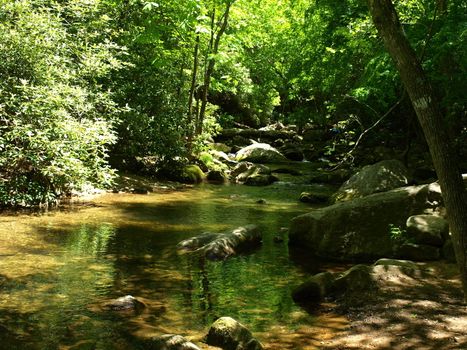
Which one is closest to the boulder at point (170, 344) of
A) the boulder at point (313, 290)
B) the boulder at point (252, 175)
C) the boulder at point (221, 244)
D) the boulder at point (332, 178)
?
the boulder at point (313, 290)

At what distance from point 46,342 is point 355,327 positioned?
3.50 metres

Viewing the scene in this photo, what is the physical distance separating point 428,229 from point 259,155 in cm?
1729

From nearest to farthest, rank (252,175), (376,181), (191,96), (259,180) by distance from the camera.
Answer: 1. (376,181)
2. (259,180)
3. (252,175)
4. (191,96)

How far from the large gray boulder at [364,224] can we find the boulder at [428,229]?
376 mm

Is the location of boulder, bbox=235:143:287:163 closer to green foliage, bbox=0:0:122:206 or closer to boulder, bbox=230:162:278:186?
boulder, bbox=230:162:278:186

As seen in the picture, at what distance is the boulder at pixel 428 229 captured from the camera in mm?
8164

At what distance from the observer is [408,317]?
564 cm

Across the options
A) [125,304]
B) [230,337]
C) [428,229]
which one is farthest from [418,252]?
[125,304]

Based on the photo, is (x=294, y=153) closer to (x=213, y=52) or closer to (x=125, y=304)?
(x=213, y=52)

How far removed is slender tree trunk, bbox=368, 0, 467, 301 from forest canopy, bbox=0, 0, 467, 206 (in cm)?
139

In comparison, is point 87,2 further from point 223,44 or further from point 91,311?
point 91,311

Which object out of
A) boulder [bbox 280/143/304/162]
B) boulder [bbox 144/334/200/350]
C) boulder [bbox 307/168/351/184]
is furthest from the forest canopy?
boulder [bbox 144/334/200/350]

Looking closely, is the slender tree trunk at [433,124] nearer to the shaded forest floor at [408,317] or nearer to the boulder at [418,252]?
the shaded forest floor at [408,317]

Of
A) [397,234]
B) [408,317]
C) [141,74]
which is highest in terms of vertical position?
[141,74]
